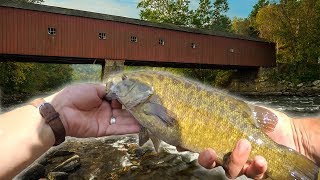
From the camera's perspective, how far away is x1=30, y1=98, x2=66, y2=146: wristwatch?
9.53 ft

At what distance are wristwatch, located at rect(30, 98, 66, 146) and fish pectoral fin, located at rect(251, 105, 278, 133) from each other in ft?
4.53

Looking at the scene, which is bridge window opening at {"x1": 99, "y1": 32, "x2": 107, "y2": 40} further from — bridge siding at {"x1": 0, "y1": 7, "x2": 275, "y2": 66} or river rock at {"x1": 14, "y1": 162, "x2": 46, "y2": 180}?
river rock at {"x1": 14, "y1": 162, "x2": 46, "y2": 180}

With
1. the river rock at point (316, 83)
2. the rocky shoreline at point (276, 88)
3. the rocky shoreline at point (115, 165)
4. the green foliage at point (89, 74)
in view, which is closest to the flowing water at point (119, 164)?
the rocky shoreline at point (115, 165)

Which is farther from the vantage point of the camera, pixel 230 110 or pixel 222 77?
pixel 222 77

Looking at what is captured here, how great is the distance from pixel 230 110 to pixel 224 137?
0.61 ft

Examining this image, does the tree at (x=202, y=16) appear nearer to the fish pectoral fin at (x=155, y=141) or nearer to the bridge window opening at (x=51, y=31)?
the bridge window opening at (x=51, y=31)

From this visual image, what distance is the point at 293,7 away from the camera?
4625 cm

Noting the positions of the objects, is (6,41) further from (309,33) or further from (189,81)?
(309,33)

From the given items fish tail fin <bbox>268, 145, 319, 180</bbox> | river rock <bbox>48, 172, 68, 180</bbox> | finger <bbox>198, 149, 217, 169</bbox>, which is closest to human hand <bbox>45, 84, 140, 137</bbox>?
finger <bbox>198, 149, 217, 169</bbox>

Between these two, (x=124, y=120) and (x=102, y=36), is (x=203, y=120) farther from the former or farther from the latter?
(x=102, y=36)

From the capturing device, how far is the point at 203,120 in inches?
109

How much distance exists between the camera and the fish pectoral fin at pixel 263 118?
2.76 metres

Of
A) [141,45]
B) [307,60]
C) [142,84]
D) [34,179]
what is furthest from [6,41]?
[307,60]

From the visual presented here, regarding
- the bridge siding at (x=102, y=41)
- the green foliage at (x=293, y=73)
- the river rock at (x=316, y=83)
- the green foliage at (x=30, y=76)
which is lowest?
the green foliage at (x=30, y=76)
